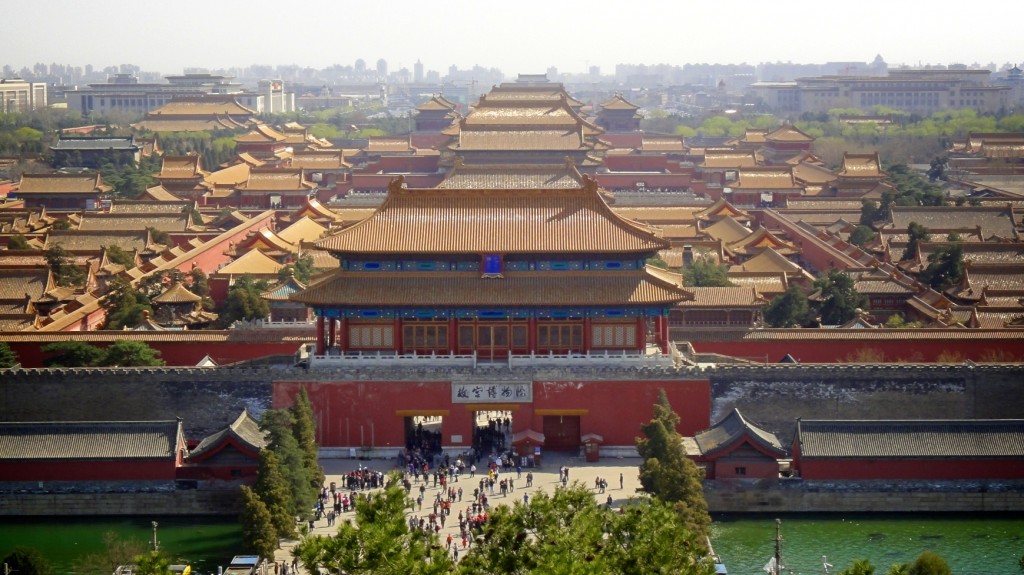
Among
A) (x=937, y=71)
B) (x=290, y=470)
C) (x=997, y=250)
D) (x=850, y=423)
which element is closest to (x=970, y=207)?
(x=997, y=250)

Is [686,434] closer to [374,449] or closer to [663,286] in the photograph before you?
[663,286]

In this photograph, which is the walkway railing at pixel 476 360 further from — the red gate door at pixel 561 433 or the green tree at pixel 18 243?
the green tree at pixel 18 243

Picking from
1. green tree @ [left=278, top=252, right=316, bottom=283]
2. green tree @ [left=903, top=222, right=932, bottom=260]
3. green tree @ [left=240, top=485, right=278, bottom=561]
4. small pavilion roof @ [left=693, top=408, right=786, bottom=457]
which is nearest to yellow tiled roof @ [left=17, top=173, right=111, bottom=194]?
green tree @ [left=278, top=252, right=316, bottom=283]

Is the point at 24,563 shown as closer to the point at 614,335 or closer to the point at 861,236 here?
the point at 614,335

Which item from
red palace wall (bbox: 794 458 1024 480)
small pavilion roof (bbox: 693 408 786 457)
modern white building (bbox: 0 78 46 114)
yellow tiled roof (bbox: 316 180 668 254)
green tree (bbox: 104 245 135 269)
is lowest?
red palace wall (bbox: 794 458 1024 480)

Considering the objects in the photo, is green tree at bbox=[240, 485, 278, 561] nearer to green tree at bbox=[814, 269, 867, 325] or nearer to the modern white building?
green tree at bbox=[814, 269, 867, 325]

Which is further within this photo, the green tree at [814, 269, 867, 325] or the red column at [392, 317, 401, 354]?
the green tree at [814, 269, 867, 325]
